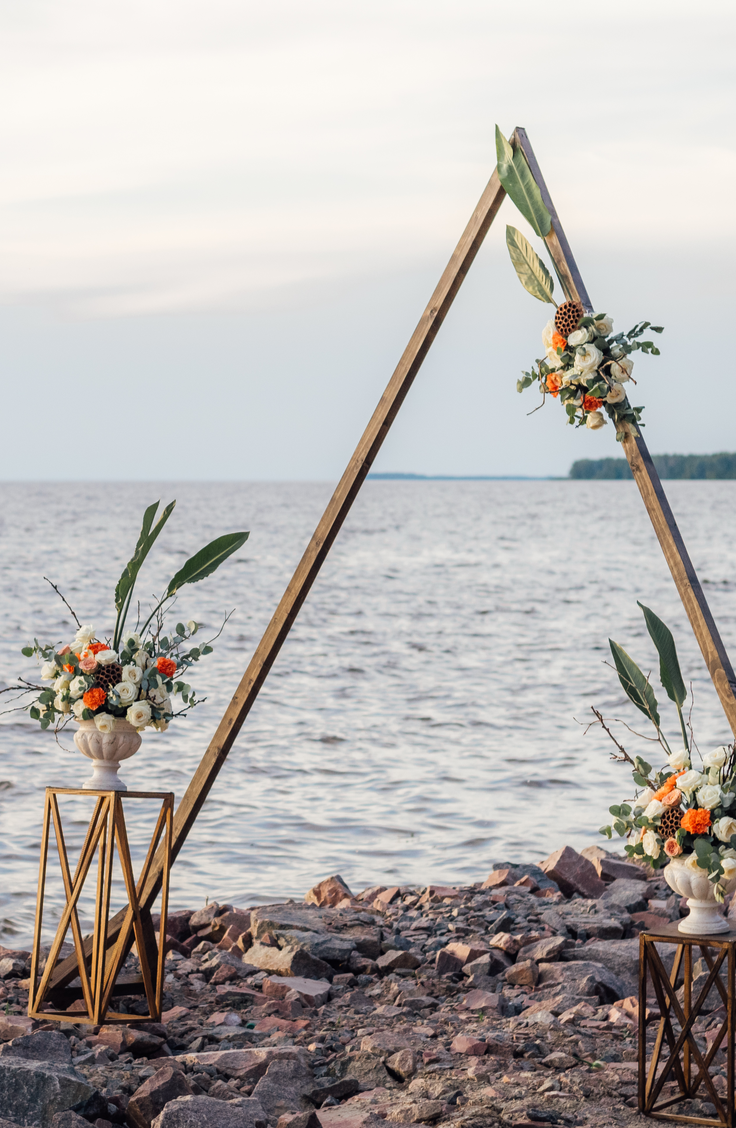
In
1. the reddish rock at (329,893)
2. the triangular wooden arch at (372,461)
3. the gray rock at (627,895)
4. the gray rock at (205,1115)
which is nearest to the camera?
the gray rock at (205,1115)

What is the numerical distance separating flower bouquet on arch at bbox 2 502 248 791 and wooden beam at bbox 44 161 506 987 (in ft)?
0.85

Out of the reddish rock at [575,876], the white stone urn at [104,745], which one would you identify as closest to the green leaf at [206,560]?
the white stone urn at [104,745]

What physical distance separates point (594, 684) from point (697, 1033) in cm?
1124

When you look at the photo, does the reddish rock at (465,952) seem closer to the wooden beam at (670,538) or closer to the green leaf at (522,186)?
the wooden beam at (670,538)

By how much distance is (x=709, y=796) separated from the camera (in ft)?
11.9

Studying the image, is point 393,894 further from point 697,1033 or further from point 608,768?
point 608,768

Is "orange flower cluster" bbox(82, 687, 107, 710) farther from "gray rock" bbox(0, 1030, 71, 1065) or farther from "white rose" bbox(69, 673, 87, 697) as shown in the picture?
"gray rock" bbox(0, 1030, 71, 1065)

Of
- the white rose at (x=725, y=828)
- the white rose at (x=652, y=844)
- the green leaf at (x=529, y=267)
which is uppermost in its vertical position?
the green leaf at (x=529, y=267)

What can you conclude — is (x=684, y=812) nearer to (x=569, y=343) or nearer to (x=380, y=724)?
(x=569, y=343)

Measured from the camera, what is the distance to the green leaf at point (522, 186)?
423cm

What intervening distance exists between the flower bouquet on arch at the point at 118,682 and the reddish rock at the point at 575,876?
2.94 metres

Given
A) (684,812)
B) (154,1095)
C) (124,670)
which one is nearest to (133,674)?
(124,670)

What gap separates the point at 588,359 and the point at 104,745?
2.28 m

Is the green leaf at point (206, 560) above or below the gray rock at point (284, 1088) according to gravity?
above
